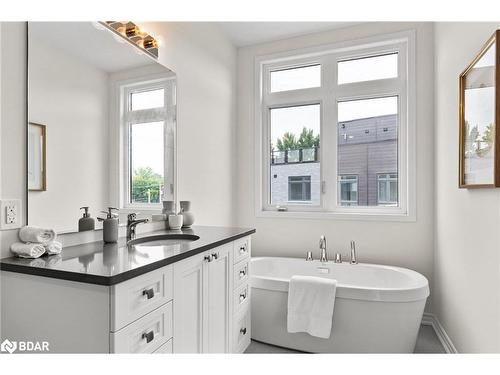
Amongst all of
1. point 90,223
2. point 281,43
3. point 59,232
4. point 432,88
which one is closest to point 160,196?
point 90,223

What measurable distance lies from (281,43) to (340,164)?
1.40m

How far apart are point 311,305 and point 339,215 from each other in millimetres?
1085

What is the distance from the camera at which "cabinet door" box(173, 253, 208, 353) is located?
1.29 m

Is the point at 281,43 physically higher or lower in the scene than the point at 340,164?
higher

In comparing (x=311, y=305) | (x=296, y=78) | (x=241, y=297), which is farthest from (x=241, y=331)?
(x=296, y=78)

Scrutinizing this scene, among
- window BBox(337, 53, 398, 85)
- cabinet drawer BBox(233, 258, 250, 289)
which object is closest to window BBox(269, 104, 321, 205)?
window BBox(337, 53, 398, 85)

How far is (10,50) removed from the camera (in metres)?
1.19

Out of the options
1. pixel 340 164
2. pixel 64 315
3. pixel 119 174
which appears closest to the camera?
pixel 64 315

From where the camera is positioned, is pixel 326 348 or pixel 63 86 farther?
pixel 326 348

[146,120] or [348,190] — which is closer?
[146,120]

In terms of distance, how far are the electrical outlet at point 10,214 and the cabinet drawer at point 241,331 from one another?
127 cm

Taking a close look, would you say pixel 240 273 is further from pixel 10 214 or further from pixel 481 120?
pixel 481 120

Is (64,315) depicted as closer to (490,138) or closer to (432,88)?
(490,138)

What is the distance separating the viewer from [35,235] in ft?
3.84
